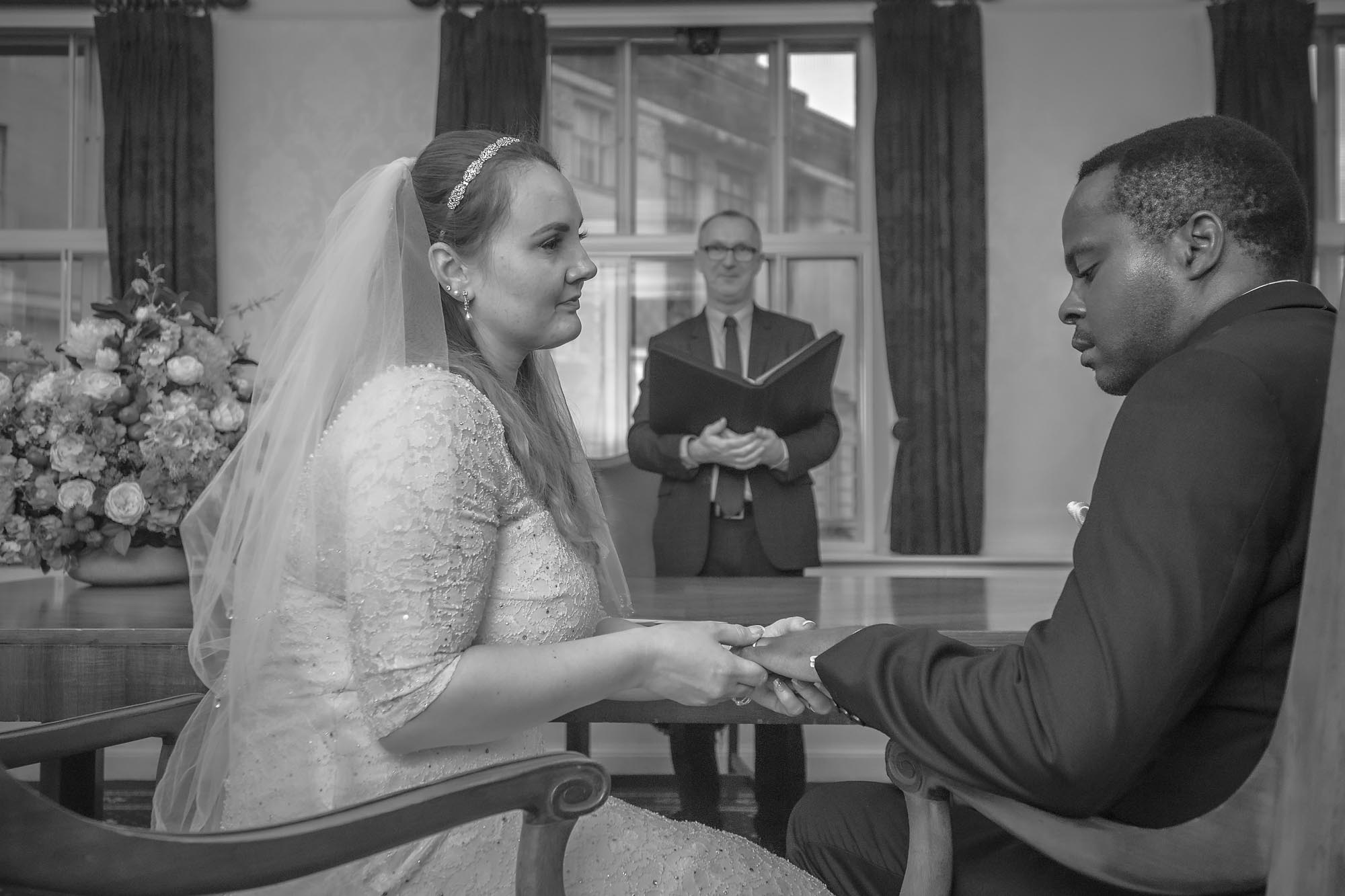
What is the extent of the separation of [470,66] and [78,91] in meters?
2.24

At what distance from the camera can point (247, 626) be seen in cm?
154

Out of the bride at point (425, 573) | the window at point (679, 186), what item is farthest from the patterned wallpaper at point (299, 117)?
the bride at point (425, 573)

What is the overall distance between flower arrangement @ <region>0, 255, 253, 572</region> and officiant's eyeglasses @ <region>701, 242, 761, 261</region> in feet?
6.68

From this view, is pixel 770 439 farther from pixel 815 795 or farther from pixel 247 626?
pixel 247 626

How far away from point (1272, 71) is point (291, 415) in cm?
545

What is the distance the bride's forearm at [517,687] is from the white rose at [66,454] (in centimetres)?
152

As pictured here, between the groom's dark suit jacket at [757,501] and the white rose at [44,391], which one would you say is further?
the groom's dark suit jacket at [757,501]

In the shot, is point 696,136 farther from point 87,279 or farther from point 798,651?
point 798,651

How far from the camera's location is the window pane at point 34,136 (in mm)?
6039

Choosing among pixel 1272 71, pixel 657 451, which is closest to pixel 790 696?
pixel 657 451

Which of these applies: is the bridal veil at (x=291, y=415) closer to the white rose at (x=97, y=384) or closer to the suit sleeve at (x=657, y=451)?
the white rose at (x=97, y=384)

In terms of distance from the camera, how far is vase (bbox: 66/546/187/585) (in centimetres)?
266

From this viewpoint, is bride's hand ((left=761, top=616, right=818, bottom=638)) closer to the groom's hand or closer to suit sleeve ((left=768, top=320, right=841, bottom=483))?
the groom's hand

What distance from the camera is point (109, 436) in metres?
2.55
